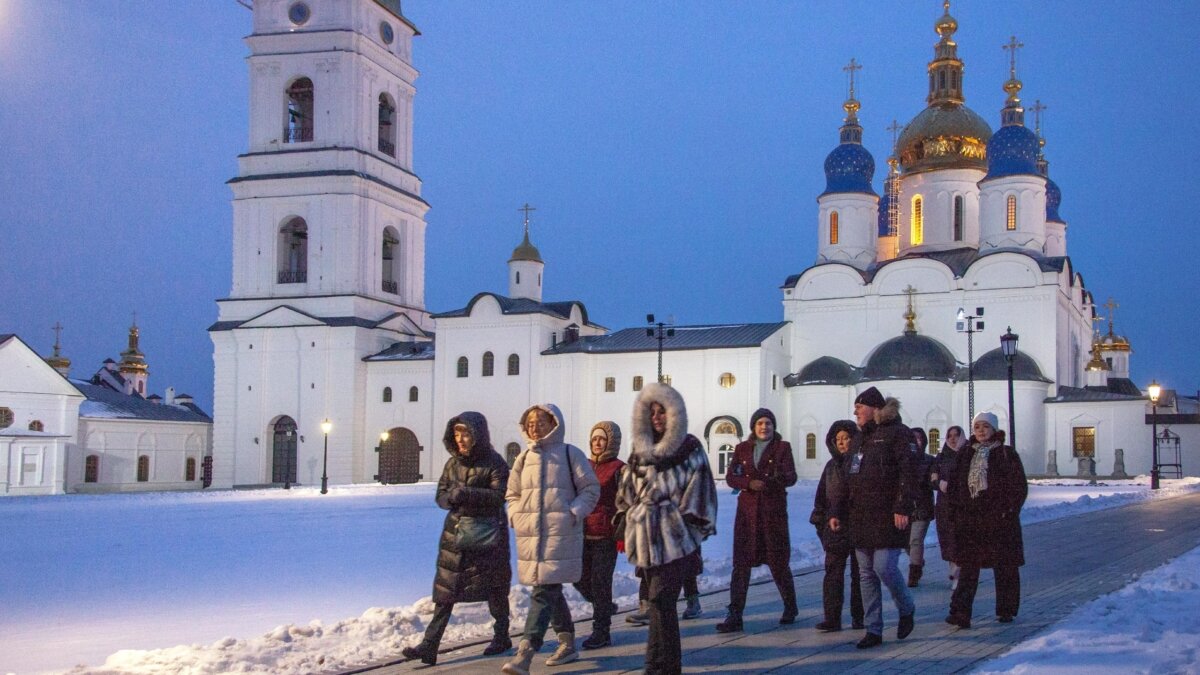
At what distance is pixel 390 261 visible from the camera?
5162cm

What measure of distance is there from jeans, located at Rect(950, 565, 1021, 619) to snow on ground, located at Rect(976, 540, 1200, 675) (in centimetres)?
41

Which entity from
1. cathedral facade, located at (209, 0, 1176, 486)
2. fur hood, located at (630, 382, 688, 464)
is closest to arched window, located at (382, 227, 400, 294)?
cathedral facade, located at (209, 0, 1176, 486)

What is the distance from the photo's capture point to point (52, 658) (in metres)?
7.84

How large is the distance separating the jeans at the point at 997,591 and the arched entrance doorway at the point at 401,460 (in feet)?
133

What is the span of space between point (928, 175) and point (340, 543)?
3932 cm

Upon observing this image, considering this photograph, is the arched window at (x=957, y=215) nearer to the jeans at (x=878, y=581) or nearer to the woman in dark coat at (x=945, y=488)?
the woman in dark coat at (x=945, y=488)

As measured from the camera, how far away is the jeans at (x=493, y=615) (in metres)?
7.43

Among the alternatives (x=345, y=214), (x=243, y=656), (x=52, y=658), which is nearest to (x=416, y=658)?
Result: (x=243, y=656)

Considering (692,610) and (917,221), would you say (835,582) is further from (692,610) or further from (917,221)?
(917,221)

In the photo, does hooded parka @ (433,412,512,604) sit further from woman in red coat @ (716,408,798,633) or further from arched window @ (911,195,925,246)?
arched window @ (911,195,925,246)

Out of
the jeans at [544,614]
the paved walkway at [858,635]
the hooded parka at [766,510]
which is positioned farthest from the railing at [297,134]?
the jeans at [544,614]

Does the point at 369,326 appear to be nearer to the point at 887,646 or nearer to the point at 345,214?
the point at 345,214

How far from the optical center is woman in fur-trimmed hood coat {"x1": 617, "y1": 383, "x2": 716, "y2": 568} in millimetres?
6824

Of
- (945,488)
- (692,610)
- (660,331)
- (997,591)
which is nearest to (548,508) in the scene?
(692,610)
